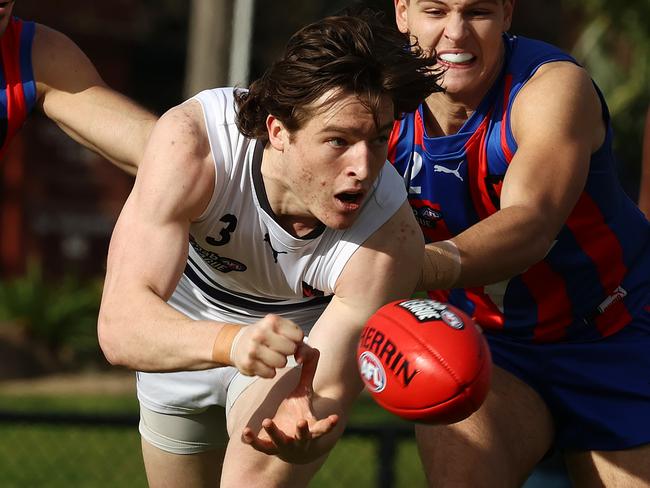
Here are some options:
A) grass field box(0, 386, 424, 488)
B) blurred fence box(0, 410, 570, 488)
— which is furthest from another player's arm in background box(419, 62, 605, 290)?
grass field box(0, 386, 424, 488)

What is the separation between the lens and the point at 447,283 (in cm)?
382

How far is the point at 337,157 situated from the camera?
3.55 meters

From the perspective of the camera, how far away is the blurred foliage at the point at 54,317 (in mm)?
12547

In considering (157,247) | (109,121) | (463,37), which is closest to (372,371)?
(157,247)

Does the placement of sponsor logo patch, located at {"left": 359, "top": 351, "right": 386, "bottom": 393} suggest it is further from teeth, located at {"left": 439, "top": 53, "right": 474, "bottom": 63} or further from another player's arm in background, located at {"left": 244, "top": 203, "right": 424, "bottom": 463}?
teeth, located at {"left": 439, "top": 53, "right": 474, "bottom": 63}

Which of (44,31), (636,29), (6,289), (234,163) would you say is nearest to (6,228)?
(6,289)

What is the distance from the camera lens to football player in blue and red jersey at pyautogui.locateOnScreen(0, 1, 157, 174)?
4.57 meters

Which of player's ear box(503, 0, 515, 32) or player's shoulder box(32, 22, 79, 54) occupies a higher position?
player's ear box(503, 0, 515, 32)

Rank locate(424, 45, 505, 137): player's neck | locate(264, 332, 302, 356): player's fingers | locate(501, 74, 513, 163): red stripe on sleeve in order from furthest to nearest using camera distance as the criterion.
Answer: locate(424, 45, 505, 137): player's neck → locate(501, 74, 513, 163): red stripe on sleeve → locate(264, 332, 302, 356): player's fingers

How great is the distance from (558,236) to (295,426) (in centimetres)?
131

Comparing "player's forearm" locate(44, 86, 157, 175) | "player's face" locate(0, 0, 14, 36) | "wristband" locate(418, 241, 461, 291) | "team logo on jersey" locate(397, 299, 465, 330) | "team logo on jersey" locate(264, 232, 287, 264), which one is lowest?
"player's forearm" locate(44, 86, 157, 175)

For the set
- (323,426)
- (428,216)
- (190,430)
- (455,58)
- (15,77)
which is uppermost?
(455,58)

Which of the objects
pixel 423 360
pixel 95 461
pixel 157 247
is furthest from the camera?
pixel 95 461

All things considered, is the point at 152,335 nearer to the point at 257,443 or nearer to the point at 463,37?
the point at 257,443
